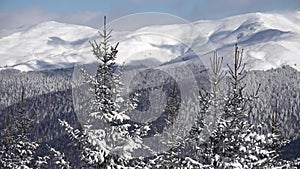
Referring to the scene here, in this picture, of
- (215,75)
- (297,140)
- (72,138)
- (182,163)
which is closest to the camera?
(72,138)

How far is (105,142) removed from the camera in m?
16.3

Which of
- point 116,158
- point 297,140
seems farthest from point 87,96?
point 297,140

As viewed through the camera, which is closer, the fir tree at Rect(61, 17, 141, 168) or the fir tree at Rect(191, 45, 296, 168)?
the fir tree at Rect(61, 17, 141, 168)

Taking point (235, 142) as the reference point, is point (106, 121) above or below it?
above

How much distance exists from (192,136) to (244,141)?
110 inches

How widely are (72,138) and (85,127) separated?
54 centimetres

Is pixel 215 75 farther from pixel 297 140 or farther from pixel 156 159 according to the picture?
pixel 297 140

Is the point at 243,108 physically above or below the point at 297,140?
above

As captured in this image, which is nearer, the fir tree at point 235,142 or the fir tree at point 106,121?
the fir tree at point 106,121

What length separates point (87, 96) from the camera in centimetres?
1675

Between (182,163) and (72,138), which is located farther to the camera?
(182,163)

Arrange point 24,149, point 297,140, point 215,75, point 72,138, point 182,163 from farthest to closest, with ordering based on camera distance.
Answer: point 297,140 < point 24,149 < point 215,75 < point 182,163 < point 72,138

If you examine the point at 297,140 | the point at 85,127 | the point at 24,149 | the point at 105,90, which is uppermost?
the point at 105,90

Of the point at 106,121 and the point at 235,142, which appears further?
the point at 235,142
